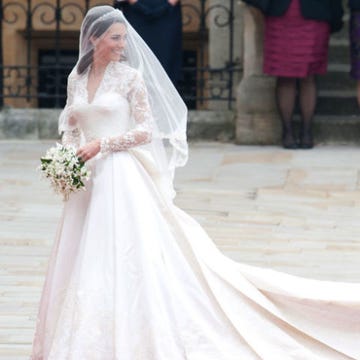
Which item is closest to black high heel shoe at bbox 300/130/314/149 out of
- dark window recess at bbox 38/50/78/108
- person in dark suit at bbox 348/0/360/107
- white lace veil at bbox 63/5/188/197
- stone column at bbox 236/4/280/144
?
stone column at bbox 236/4/280/144

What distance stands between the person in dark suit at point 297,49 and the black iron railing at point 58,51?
2.78ft

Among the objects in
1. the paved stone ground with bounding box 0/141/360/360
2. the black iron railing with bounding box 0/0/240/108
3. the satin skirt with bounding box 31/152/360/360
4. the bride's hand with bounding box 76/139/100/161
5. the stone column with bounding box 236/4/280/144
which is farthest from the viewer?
the black iron railing with bounding box 0/0/240/108

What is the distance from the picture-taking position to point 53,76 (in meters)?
13.6

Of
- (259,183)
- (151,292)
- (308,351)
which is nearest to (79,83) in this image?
(151,292)

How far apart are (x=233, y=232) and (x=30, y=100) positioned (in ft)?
15.5

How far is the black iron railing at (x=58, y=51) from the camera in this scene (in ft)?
44.1

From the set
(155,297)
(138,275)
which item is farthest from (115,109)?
(155,297)

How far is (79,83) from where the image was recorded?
6570mm

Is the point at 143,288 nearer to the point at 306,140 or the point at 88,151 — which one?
the point at 88,151

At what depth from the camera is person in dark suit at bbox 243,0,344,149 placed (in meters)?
12.5

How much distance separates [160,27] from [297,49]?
3.70ft

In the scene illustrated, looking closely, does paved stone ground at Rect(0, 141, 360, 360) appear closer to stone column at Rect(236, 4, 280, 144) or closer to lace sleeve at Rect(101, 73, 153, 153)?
stone column at Rect(236, 4, 280, 144)

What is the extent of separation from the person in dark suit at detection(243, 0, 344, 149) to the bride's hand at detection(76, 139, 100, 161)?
6.17 metres

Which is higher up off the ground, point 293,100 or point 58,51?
point 58,51
